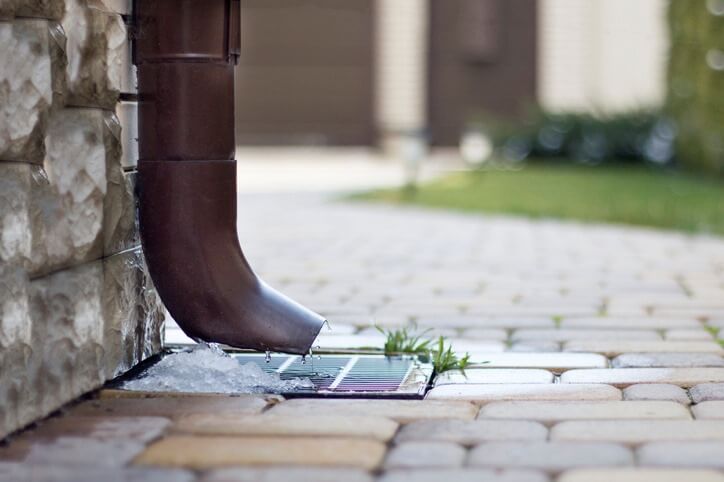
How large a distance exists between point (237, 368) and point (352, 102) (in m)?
16.0

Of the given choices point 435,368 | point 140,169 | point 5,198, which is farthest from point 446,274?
point 5,198

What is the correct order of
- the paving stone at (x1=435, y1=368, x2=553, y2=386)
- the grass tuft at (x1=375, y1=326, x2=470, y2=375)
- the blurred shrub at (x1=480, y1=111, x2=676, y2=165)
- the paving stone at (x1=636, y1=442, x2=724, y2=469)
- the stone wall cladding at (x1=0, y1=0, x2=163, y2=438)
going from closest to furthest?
the paving stone at (x1=636, y1=442, x2=724, y2=469) → the stone wall cladding at (x1=0, y1=0, x2=163, y2=438) → the paving stone at (x1=435, y1=368, x2=553, y2=386) → the grass tuft at (x1=375, y1=326, x2=470, y2=375) → the blurred shrub at (x1=480, y1=111, x2=676, y2=165)

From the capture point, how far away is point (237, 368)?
3.06 meters

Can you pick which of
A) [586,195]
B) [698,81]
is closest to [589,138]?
[698,81]

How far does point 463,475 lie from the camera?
210 cm

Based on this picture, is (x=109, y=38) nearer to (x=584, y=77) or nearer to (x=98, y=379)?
(x=98, y=379)

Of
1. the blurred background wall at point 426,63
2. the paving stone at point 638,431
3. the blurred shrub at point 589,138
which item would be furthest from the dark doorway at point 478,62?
the paving stone at point 638,431

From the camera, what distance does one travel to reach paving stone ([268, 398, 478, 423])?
8.54 feet

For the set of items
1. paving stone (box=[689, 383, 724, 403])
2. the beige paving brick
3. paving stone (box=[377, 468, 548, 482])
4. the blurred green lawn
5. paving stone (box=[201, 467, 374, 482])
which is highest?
paving stone (box=[377, 468, 548, 482])

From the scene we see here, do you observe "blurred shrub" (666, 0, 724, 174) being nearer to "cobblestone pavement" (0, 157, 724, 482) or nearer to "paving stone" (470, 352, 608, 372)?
"cobblestone pavement" (0, 157, 724, 482)

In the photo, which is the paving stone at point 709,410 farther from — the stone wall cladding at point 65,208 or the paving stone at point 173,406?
the stone wall cladding at point 65,208

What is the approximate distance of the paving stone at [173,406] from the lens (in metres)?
2.61

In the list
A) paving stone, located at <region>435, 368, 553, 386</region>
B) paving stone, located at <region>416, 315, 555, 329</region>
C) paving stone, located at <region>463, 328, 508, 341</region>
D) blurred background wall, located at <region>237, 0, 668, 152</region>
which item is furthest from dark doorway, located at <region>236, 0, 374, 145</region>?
paving stone, located at <region>435, 368, 553, 386</region>

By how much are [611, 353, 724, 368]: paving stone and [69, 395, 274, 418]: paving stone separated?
110 cm
